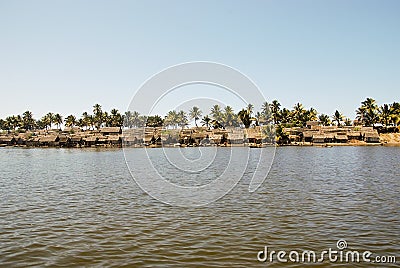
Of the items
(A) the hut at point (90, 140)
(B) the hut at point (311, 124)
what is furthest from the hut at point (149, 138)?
(B) the hut at point (311, 124)

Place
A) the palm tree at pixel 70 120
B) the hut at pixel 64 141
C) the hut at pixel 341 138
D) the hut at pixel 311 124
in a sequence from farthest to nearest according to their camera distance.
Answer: the palm tree at pixel 70 120
the hut at pixel 311 124
the hut at pixel 64 141
the hut at pixel 341 138

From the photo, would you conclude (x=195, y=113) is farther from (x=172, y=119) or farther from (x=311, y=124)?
(x=311, y=124)

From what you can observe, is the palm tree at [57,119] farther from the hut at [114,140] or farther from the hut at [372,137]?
the hut at [372,137]

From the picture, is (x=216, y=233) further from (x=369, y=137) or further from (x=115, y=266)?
(x=369, y=137)

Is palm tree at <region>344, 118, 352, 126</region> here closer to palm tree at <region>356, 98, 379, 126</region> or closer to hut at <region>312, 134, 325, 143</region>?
palm tree at <region>356, 98, 379, 126</region>

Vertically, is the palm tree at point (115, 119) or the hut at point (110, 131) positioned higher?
the palm tree at point (115, 119)

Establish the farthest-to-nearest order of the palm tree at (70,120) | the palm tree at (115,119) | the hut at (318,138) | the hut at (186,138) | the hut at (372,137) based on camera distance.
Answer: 1. the palm tree at (70,120)
2. the palm tree at (115,119)
3. the hut at (186,138)
4. the hut at (318,138)
5. the hut at (372,137)

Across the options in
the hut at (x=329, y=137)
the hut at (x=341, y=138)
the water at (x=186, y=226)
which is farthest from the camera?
the hut at (x=329, y=137)

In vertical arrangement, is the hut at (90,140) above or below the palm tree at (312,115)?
below

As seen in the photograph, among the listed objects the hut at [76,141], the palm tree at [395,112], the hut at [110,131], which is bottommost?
the hut at [76,141]

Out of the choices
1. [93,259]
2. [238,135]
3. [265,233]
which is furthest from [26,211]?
[238,135]

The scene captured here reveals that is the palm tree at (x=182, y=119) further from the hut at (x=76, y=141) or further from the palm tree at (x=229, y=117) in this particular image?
the hut at (x=76, y=141)

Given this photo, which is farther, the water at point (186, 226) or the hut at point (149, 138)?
the hut at point (149, 138)

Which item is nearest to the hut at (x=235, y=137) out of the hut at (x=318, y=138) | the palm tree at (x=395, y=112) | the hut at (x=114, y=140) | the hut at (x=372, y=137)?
the hut at (x=318, y=138)
